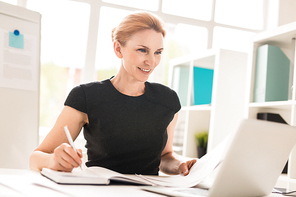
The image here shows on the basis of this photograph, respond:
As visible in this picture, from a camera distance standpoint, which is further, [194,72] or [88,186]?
[194,72]

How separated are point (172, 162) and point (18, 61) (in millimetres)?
962

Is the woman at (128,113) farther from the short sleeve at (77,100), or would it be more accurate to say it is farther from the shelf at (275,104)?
the shelf at (275,104)

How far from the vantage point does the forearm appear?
890 mm

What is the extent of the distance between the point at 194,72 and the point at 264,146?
210 cm

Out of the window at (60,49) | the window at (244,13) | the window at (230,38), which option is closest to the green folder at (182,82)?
the window at (230,38)

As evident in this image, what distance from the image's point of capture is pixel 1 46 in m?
1.51

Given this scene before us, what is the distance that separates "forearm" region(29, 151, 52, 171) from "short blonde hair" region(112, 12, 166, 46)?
21.8 inches

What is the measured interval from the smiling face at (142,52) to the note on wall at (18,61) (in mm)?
642

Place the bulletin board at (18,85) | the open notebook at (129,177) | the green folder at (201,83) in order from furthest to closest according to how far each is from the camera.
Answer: the green folder at (201,83)
the bulletin board at (18,85)
the open notebook at (129,177)

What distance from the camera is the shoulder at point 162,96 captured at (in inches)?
51.9

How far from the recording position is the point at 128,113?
1223 mm

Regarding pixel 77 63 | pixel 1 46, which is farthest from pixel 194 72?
pixel 1 46

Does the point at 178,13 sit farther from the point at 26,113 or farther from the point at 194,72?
the point at 26,113

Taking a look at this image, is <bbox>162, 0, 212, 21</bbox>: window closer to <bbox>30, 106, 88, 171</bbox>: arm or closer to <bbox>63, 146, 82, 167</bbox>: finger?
<bbox>30, 106, 88, 171</bbox>: arm
